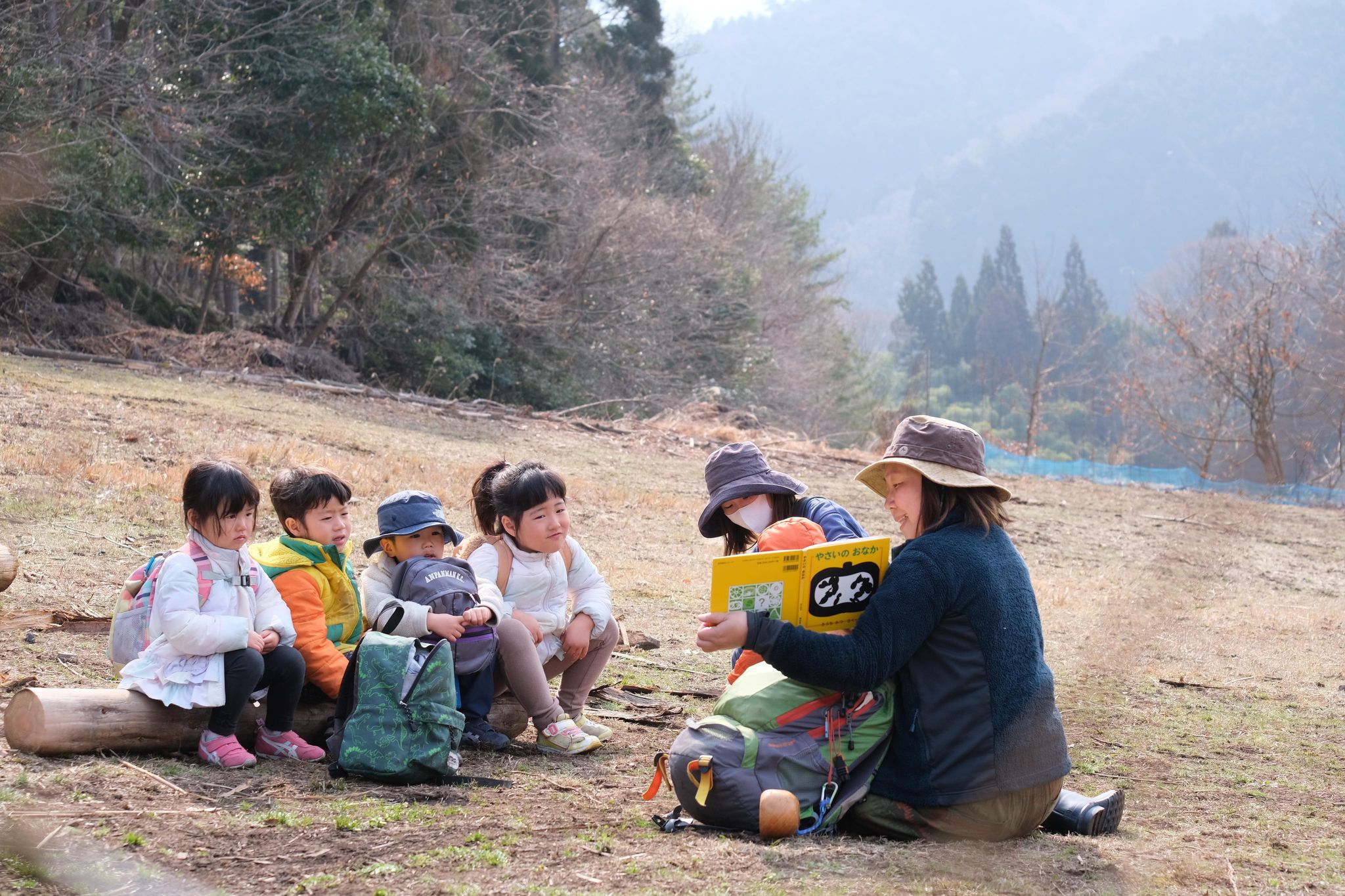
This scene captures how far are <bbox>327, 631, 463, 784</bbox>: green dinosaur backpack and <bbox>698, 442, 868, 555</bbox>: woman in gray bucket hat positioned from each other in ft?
3.55

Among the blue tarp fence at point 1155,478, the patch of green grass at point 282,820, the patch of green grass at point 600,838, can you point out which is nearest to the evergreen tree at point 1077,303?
the blue tarp fence at point 1155,478

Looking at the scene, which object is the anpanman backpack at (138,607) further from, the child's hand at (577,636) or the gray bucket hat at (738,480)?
the gray bucket hat at (738,480)

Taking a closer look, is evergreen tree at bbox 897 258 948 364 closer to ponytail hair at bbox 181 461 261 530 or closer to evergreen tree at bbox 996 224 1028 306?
evergreen tree at bbox 996 224 1028 306

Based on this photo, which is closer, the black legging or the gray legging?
the black legging

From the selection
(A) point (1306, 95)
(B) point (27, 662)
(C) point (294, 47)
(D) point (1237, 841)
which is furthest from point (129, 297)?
(A) point (1306, 95)

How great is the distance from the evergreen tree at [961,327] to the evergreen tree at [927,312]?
61 cm

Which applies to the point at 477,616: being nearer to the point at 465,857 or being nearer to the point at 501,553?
the point at 501,553

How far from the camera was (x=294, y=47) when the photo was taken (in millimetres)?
19750

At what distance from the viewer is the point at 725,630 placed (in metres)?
3.27

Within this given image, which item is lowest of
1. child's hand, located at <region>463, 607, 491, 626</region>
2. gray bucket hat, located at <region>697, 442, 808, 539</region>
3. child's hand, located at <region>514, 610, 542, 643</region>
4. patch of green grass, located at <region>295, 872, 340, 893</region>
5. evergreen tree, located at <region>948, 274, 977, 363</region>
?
patch of green grass, located at <region>295, 872, 340, 893</region>

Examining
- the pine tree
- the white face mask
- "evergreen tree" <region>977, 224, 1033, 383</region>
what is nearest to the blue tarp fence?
the white face mask

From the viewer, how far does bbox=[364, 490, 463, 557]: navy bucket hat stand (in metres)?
4.42

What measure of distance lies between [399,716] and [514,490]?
99 cm

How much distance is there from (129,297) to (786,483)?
20.6 meters
